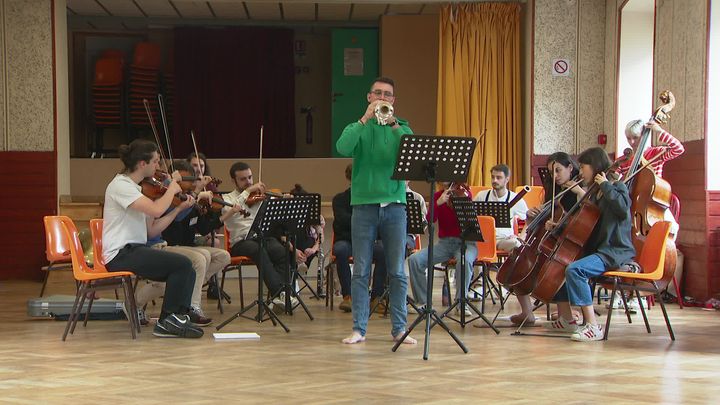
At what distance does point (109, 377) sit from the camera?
14.0 ft

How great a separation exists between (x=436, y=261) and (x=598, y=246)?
124 centimetres

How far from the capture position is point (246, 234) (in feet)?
22.6

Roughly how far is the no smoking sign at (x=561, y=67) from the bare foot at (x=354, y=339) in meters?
4.89

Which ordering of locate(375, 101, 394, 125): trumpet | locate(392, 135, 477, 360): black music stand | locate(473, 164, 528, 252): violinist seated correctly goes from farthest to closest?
locate(473, 164, 528, 252): violinist seated
locate(375, 101, 394, 125): trumpet
locate(392, 135, 477, 360): black music stand

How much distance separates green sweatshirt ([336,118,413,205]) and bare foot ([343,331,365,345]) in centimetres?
74

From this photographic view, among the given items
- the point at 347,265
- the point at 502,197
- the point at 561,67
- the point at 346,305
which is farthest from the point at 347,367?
the point at 561,67

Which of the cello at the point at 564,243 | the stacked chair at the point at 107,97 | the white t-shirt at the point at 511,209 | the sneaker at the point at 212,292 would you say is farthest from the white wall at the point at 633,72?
the stacked chair at the point at 107,97

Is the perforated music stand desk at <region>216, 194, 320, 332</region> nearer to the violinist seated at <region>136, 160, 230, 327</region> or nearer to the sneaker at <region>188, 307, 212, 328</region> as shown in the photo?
the sneaker at <region>188, 307, 212, 328</region>

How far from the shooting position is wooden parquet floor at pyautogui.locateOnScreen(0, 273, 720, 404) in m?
3.87

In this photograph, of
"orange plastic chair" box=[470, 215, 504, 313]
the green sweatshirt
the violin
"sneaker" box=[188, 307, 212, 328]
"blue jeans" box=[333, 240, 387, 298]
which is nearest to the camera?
the green sweatshirt

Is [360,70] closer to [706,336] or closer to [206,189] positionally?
[206,189]

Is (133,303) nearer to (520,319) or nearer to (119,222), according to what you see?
(119,222)

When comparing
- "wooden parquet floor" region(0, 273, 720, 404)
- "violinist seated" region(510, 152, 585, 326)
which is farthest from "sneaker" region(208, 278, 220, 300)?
"violinist seated" region(510, 152, 585, 326)

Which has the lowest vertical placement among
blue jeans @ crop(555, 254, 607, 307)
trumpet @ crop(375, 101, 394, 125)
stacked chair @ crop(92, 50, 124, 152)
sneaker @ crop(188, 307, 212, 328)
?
sneaker @ crop(188, 307, 212, 328)
